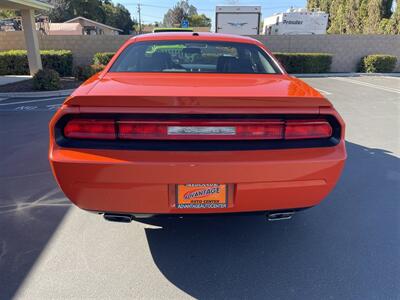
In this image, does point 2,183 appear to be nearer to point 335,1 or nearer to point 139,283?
point 139,283

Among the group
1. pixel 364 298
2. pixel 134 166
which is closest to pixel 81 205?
pixel 134 166

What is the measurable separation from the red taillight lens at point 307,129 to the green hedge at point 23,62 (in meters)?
14.2

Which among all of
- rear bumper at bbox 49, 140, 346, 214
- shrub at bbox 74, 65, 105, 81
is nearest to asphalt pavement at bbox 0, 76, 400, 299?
rear bumper at bbox 49, 140, 346, 214

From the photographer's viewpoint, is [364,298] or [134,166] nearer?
[134,166]

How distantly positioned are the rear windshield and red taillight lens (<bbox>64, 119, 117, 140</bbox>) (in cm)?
115

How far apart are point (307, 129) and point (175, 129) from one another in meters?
0.88

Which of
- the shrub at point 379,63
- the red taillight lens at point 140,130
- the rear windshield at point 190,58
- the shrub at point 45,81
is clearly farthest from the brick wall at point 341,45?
the red taillight lens at point 140,130

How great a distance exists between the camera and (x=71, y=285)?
2.20 meters

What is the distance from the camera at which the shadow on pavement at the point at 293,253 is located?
2193mm

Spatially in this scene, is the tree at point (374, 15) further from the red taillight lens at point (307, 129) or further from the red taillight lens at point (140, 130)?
the red taillight lens at point (140, 130)

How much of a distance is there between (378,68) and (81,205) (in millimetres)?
18690

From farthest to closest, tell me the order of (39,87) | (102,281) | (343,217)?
(39,87) < (343,217) < (102,281)

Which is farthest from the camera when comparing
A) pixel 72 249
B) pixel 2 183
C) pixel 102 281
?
pixel 2 183

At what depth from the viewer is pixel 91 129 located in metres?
2.01
